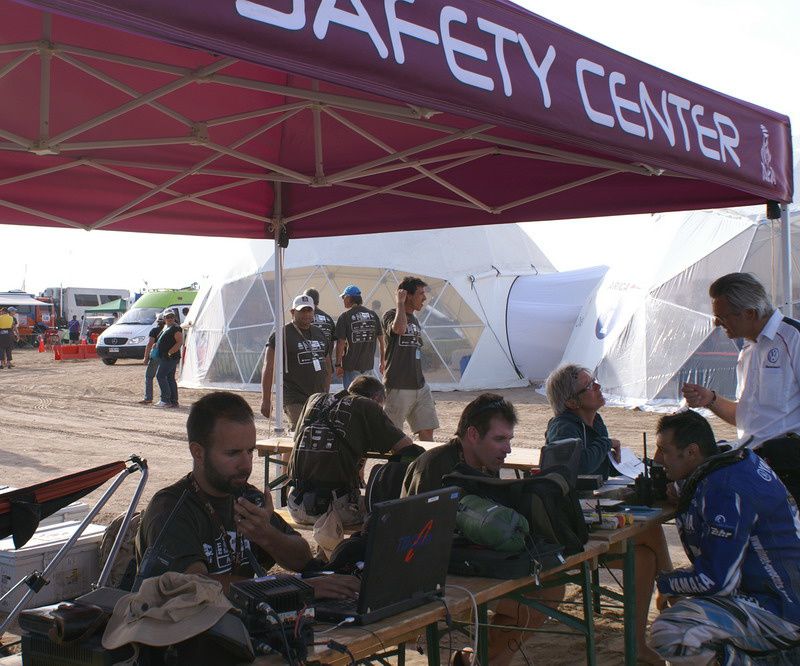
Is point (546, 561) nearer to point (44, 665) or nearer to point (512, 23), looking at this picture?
point (44, 665)

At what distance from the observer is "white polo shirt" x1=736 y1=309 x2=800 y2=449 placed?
15.3 ft

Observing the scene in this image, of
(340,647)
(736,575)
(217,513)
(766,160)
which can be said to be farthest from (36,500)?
(766,160)

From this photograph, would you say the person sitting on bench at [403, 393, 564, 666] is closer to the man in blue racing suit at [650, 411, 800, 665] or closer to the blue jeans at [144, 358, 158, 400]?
the man in blue racing suit at [650, 411, 800, 665]

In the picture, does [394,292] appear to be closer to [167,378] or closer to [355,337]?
[167,378]

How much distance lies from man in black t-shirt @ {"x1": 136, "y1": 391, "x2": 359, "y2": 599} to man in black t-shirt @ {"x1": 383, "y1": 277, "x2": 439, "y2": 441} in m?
5.47

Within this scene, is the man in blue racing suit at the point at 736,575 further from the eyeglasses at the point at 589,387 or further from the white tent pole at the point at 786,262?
the white tent pole at the point at 786,262

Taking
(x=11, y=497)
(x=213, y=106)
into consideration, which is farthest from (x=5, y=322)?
(x=11, y=497)

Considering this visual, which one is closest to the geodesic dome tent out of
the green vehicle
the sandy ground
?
the sandy ground

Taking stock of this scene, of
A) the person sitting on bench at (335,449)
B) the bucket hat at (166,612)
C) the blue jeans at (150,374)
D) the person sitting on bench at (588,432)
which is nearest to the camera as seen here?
the bucket hat at (166,612)

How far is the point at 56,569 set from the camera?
13.4 feet

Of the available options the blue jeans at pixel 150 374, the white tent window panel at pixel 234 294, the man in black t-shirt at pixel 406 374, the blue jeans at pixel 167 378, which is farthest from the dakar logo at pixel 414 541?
the white tent window panel at pixel 234 294

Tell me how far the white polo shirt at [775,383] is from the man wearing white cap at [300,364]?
452 cm

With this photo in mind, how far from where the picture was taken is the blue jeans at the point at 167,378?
→ 57.2ft

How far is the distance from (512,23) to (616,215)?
114 inches
